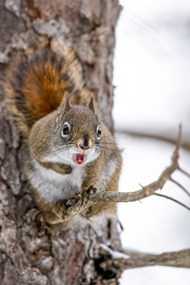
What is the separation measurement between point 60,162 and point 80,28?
1.54 feet

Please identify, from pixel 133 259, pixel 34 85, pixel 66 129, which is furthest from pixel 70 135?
pixel 133 259

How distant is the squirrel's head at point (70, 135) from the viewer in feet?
5.94

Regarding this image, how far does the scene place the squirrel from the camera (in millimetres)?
1883

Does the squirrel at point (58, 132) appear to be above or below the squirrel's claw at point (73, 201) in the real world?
above

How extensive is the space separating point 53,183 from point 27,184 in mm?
75

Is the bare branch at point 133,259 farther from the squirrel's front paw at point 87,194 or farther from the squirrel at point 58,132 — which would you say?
the squirrel's front paw at point 87,194

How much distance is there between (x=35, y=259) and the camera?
191cm

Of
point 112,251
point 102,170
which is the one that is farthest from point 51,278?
point 102,170

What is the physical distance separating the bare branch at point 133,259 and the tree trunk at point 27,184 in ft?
0.08

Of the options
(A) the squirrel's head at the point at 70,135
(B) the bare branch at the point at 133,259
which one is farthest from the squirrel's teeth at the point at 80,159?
(B) the bare branch at the point at 133,259

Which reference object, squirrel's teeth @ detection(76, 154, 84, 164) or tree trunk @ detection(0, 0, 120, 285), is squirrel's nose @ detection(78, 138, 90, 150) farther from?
tree trunk @ detection(0, 0, 120, 285)

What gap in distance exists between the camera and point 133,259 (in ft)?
6.51

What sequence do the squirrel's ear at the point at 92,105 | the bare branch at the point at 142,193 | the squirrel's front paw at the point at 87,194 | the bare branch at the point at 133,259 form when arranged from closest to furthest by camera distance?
the bare branch at the point at 142,193 < the squirrel's front paw at the point at 87,194 < the bare branch at the point at 133,259 < the squirrel's ear at the point at 92,105

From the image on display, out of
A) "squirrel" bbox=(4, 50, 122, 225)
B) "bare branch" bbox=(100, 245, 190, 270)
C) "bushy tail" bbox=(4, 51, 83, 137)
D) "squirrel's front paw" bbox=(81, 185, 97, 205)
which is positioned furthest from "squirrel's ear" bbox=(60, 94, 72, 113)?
"bare branch" bbox=(100, 245, 190, 270)
